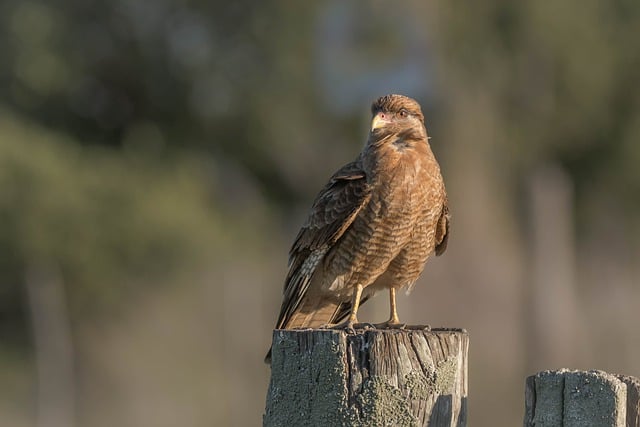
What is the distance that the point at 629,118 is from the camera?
21656 millimetres

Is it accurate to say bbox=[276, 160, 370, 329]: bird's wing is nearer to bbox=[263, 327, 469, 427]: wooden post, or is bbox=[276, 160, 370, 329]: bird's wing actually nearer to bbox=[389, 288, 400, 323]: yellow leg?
bbox=[389, 288, 400, 323]: yellow leg

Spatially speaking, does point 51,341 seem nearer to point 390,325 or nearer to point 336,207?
point 336,207

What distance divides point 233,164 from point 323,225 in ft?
52.7

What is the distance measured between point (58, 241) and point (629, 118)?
10980mm

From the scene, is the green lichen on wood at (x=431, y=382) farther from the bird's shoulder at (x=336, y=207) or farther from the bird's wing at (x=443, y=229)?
the bird's wing at (x=443, y=229)

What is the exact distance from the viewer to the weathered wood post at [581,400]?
10.3 feet

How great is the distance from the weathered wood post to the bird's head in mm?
2529

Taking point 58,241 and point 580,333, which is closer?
point 58,241

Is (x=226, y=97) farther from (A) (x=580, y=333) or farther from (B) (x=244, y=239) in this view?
(A) (x=580, y=333)

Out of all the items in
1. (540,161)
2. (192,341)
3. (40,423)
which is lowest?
(40,423)

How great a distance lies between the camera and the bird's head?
5.61 metres

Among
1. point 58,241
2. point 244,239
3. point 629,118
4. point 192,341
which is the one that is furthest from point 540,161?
point 58,241

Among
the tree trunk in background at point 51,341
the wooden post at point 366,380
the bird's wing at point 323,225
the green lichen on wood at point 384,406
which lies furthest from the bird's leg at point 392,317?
the tree trunk in background at point 51,341

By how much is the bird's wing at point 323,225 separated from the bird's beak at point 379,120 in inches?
8.2
